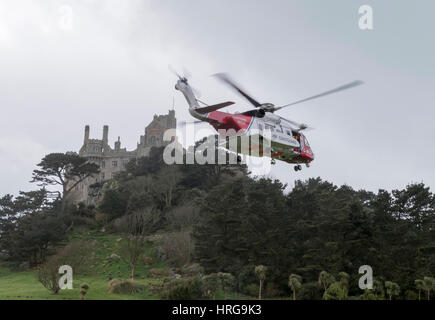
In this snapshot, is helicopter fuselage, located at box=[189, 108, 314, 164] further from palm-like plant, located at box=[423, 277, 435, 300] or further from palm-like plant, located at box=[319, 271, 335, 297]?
palm-like plant, located at box=[423, 277, 435, 300]

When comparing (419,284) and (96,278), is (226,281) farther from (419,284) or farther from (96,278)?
(96,278)

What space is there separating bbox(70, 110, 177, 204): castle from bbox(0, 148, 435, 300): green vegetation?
118 feet

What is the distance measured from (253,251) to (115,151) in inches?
2662

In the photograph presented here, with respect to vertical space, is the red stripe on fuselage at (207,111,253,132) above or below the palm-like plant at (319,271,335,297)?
above

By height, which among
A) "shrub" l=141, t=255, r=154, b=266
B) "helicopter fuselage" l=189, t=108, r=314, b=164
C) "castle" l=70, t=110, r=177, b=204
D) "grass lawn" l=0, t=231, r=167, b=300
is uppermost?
"castle" l=70, t=110, r=177, b=204

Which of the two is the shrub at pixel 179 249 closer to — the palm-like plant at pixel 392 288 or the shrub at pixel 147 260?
the shrub at pixel 147 260

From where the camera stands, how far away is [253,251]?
3459 cm

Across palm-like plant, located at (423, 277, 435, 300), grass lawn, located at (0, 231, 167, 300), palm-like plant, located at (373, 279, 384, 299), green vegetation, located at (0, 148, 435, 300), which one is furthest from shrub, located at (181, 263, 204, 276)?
palm-like plant, located at (423, 277, 435, 300)

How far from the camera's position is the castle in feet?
308

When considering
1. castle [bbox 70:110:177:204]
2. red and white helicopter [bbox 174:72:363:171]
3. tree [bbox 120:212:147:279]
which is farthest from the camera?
castle [bbox 70:110:177:204]

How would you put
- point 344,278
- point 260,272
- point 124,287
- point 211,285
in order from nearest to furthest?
1. point 211,285
2. point 344,278
3. point 260,272
4. point 124,287

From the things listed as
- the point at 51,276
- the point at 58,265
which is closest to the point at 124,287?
the point at 58,265
